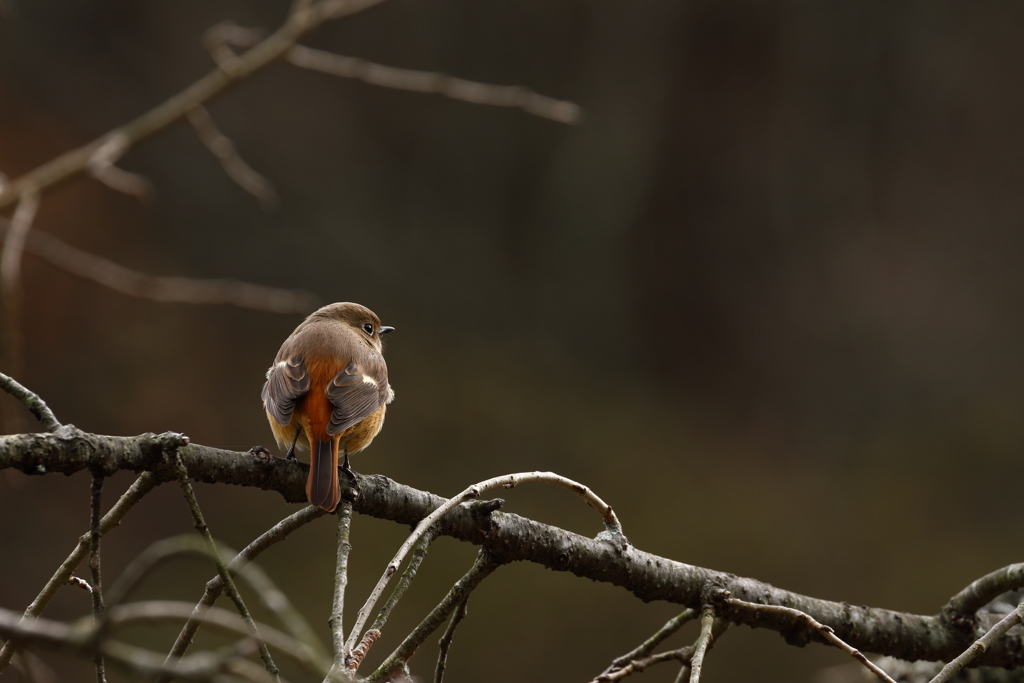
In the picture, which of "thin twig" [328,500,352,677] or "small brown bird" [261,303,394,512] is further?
"small brown bird" [261,303,394,512]

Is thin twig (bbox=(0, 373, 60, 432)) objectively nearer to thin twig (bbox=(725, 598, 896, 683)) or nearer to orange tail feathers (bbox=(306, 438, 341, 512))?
orange tail feathers (bbox=(306, 438, 341, 512))

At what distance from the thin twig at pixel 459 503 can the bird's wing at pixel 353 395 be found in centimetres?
93

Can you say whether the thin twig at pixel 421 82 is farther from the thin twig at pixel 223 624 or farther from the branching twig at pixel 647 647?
the thin twig at pixel 223 624

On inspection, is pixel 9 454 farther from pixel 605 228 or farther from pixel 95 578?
pixel 605 228

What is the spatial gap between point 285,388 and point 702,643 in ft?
5.23

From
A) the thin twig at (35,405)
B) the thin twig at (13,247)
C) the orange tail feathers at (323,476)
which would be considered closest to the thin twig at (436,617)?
the orange tail feathers at (323,476)

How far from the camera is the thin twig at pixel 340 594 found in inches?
43.8

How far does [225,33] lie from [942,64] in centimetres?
865

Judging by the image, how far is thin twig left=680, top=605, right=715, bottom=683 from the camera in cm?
157

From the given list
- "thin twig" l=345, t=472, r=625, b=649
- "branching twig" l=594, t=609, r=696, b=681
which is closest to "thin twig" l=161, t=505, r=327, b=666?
"thin twig" l=345, t=472, r=625, b=649

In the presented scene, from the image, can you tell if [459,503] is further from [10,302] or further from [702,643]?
[10,302]

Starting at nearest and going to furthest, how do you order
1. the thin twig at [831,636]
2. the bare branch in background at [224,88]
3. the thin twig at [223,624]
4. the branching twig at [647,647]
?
the thin twig at [223,624]
the thin twig at [831,636]
the branching twig at [647,647]
the bare branch in background at [224,88]

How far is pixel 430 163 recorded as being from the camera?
9.84m

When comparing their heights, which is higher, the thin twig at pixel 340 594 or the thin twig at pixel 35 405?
the thin twig at pixel 35 405
